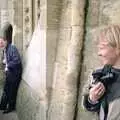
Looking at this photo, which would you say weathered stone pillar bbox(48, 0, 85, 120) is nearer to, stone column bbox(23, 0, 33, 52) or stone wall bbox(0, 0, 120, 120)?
stone wall bbox(0, 0, 120, 120)

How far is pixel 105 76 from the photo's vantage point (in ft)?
5.31

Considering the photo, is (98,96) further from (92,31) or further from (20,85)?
(20,85)

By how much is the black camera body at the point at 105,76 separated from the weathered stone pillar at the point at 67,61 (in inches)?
32.1

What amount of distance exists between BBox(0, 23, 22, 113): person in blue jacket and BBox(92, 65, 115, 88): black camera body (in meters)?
2.77

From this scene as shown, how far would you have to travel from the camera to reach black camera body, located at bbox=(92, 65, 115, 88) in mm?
1598

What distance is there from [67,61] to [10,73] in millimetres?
1923

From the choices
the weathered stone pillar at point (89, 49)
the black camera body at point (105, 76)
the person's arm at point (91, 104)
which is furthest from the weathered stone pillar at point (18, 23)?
the black camera body at point (105, 76)

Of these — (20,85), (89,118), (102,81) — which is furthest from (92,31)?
(20,85)

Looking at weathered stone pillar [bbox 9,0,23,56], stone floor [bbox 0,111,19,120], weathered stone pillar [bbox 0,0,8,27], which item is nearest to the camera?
stone floor [bbox 0,111,19,120]

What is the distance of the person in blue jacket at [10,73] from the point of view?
4359mm

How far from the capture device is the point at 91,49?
7.75 feet

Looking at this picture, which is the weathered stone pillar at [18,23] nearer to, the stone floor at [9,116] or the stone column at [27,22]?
the stone column at [27,22]

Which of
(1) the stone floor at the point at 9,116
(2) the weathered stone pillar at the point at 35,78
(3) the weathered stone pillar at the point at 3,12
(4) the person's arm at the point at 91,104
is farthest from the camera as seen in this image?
(3) the weathered stone pillar at the point at 3,12

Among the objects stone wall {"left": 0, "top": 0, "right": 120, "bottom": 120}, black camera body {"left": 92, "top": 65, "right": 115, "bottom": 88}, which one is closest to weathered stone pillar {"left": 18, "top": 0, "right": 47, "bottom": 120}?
stone wall {"left": 0, "top": 0, "right": 120, "bottom": 120}
